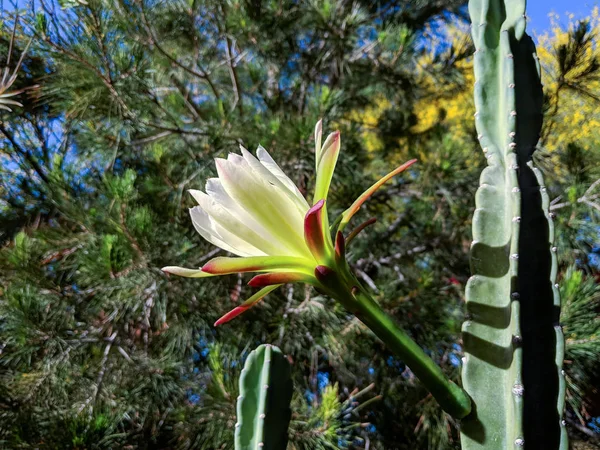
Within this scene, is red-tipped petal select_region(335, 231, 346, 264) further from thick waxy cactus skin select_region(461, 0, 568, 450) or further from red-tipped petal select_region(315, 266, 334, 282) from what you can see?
thick waxy cactus skin select_region(461, 0, 568, 450)

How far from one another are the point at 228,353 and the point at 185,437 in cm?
32

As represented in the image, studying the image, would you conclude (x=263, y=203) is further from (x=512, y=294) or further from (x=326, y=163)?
(x=512, y=294)

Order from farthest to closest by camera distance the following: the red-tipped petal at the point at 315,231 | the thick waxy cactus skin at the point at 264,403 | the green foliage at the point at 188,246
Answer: the green foliage at the point at 188,246 → the thick waxy cactus skin at the point at 264,403 → the red-tipped petal at the point at 315,231

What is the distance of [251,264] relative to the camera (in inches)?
12.3

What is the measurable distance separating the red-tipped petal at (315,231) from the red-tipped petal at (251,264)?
0.01m

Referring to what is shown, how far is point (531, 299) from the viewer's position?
39cm

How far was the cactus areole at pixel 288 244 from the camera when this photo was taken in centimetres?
32

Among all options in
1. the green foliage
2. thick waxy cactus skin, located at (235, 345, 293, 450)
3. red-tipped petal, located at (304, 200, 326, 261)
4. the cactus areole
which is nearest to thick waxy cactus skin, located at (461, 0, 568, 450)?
the cactus areole

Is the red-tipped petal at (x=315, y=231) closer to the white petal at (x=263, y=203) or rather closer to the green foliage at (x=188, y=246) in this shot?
the white petal at (x=263, y=203)

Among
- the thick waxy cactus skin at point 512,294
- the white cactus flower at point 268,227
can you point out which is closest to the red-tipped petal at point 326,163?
the white cactus flower at point 268,227

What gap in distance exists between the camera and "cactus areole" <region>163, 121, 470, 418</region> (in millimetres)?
315

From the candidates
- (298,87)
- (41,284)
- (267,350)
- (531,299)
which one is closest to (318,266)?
(531,299)

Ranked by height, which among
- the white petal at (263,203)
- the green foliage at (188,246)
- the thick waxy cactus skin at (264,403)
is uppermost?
the green foliage at (188,246)

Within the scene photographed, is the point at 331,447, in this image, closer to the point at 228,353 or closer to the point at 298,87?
the point at 228,353
